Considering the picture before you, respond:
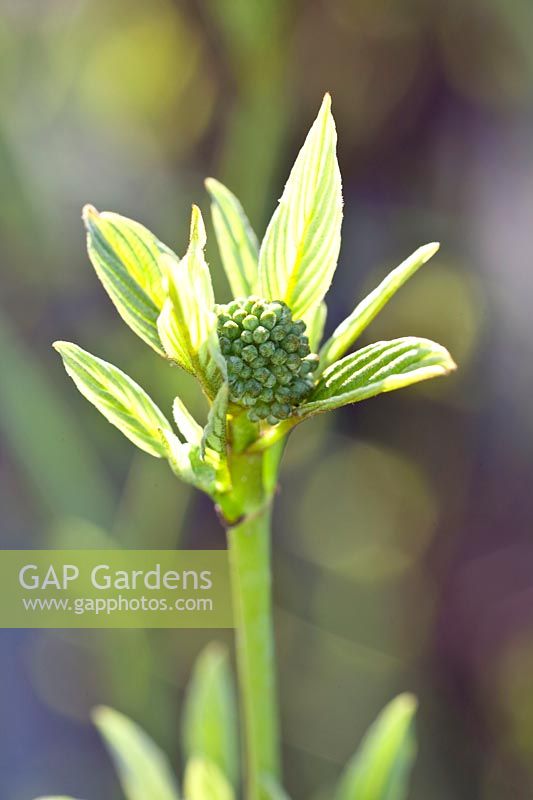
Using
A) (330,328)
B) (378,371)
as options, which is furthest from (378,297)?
(330,328)

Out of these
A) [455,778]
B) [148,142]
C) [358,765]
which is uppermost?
[148,142]

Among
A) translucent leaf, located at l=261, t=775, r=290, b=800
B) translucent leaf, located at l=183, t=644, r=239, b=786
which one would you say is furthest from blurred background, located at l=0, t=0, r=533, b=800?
Result: translucent leaf, located at l=261, t=775, r=290, b=800

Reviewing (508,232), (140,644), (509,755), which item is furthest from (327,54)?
(509,755)

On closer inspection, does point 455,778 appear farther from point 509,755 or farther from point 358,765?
point 358,765

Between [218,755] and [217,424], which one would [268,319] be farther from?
[218,755]

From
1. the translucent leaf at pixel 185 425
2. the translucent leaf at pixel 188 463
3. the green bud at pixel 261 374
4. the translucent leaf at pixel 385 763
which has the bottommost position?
the translucent leaf at pixel 385 763

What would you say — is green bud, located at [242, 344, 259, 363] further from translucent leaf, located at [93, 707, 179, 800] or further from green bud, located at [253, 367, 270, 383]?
translucent leaf, located at [93, 707, 179, 800]

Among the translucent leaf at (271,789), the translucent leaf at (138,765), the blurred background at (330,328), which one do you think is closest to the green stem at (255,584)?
the translucent leaf at (271,789)

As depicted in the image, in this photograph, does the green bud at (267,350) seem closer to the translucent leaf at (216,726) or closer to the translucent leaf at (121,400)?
the translucent leaf at (121,400)
